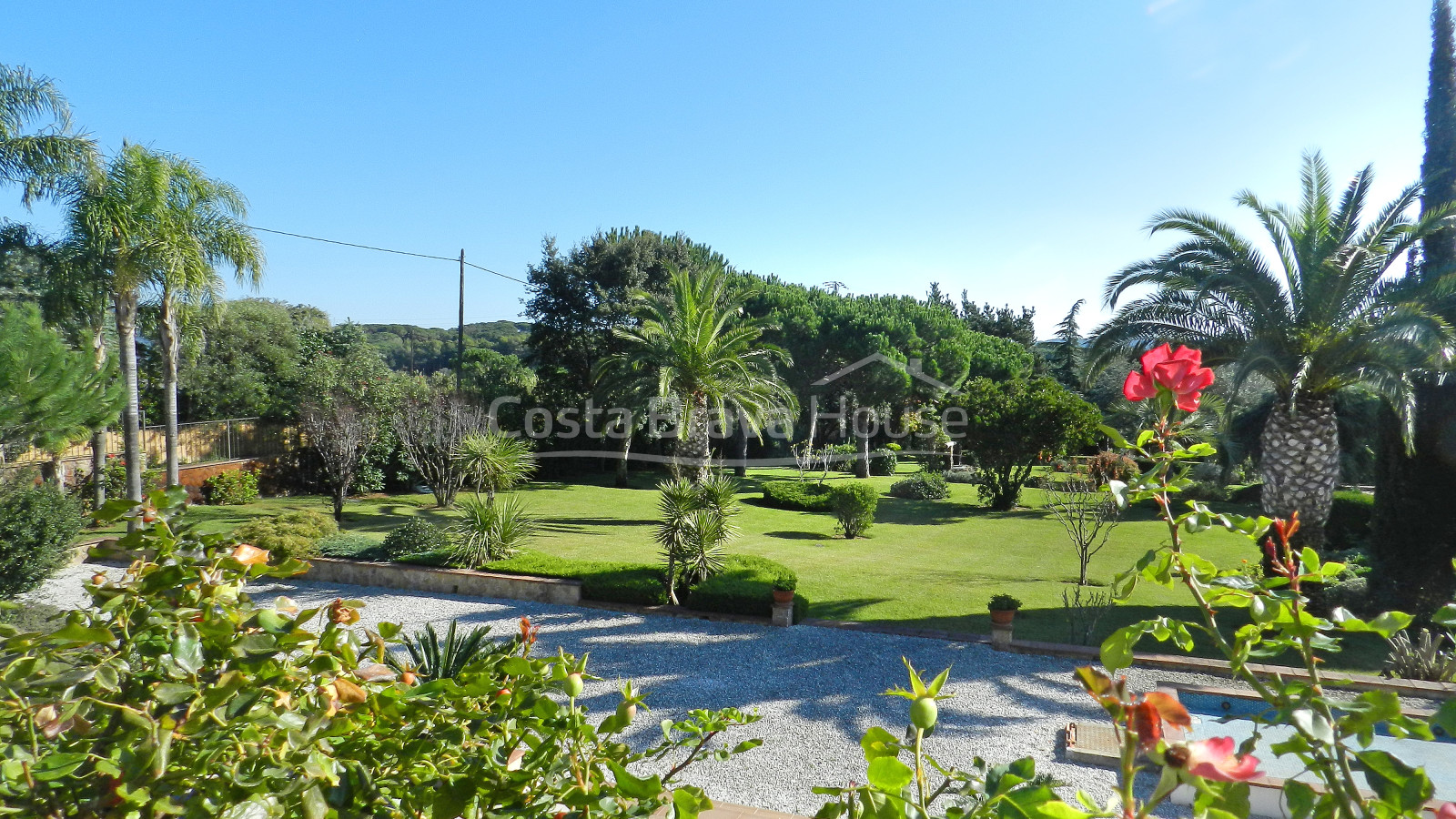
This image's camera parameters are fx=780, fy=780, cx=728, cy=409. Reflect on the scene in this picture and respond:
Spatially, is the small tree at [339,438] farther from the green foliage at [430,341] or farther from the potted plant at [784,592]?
the green foliage at [430,341]

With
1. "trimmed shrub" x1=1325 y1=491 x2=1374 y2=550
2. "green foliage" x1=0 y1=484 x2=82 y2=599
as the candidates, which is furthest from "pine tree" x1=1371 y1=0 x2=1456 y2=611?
"green foliage" x1=0 y1=484 x2=82 y2=599

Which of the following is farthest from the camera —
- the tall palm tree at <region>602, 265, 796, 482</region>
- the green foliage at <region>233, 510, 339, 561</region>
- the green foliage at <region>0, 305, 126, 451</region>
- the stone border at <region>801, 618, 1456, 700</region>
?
the tall palm tree at <region>602, 265, 796, 482</region>

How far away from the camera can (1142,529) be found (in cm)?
1684

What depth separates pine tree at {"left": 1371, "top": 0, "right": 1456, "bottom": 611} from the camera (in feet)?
30.1

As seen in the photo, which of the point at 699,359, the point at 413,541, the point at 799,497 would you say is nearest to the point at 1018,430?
the point at 799,497

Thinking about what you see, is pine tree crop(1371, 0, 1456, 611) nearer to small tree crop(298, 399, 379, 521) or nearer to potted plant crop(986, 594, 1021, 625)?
potted plant crop(986, 594, 1021, 625)

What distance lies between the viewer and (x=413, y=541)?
450 inches

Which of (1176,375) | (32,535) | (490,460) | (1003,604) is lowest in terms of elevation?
(1003,604)

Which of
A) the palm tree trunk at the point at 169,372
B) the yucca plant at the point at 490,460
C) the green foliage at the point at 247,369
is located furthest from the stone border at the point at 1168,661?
the green foliage at the point at 247,369

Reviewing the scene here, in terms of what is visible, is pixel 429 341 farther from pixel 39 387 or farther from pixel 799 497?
pixel 39 387

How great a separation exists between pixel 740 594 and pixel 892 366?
19.9m

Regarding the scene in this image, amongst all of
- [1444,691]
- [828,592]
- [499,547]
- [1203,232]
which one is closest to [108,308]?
[499,547]

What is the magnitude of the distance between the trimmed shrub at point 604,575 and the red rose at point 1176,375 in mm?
8850

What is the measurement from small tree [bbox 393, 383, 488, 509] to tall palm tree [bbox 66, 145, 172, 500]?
17.9ft
